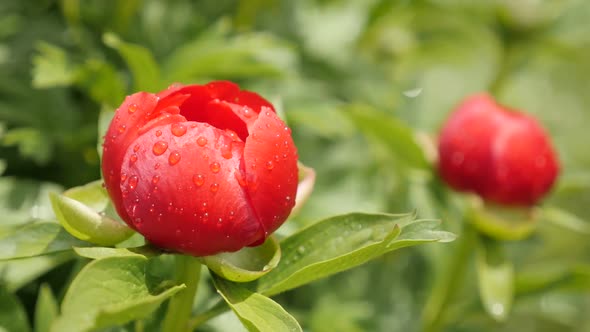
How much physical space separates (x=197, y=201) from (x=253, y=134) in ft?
0.26

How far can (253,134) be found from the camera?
2.53ft

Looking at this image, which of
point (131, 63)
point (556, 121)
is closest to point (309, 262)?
point (131, 63)

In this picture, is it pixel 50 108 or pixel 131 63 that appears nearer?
pixel 131 63

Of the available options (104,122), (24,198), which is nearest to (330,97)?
(24,198)

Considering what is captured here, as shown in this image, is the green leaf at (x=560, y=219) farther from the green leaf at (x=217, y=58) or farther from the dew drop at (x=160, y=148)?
the dew drop at (x=160, y=148)

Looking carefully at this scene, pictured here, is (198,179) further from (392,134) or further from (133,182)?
(392,134)

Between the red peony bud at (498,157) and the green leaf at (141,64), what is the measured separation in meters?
0.49

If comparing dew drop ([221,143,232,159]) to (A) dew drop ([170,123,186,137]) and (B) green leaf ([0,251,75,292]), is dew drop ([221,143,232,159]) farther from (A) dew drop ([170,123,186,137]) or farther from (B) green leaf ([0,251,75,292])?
(B) green leaf ([0,251,75,292])

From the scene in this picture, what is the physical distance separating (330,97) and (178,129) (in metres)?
0.96

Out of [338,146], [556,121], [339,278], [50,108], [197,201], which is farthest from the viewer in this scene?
[556,121]

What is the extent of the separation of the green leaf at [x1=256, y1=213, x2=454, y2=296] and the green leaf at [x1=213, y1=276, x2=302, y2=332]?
29 millimetres

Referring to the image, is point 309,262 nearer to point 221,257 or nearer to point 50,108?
point 221,257

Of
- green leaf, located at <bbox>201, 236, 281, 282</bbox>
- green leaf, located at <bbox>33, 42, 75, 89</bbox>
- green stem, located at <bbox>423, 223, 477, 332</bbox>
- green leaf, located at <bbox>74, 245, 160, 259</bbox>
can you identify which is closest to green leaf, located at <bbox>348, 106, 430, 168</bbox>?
green stem, located at <bbox>423, 223, 477, 332</bbox>

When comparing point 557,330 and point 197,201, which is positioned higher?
point 197,201
